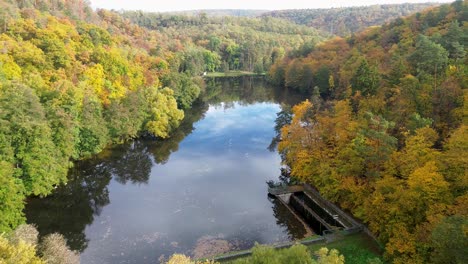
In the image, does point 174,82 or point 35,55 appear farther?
point 174,82

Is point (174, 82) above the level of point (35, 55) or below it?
below

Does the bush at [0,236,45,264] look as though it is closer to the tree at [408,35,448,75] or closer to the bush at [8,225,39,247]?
the bush at [8,225,39,247]

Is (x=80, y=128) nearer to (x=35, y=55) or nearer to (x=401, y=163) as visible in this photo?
(x=35, y=55)

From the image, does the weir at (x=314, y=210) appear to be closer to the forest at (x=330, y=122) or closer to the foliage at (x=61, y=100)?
the forest at (x=330, y=122)

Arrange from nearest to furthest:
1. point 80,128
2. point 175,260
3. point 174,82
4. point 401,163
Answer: point 175,260 < point 401,163 < point 80,128 < point 174,82

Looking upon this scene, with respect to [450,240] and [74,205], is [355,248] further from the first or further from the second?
[74,205]

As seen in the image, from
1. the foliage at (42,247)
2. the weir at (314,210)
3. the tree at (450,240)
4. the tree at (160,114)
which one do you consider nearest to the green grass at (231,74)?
the tree at (160,114)

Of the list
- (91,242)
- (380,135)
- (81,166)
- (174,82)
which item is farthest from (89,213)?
(174,82)
